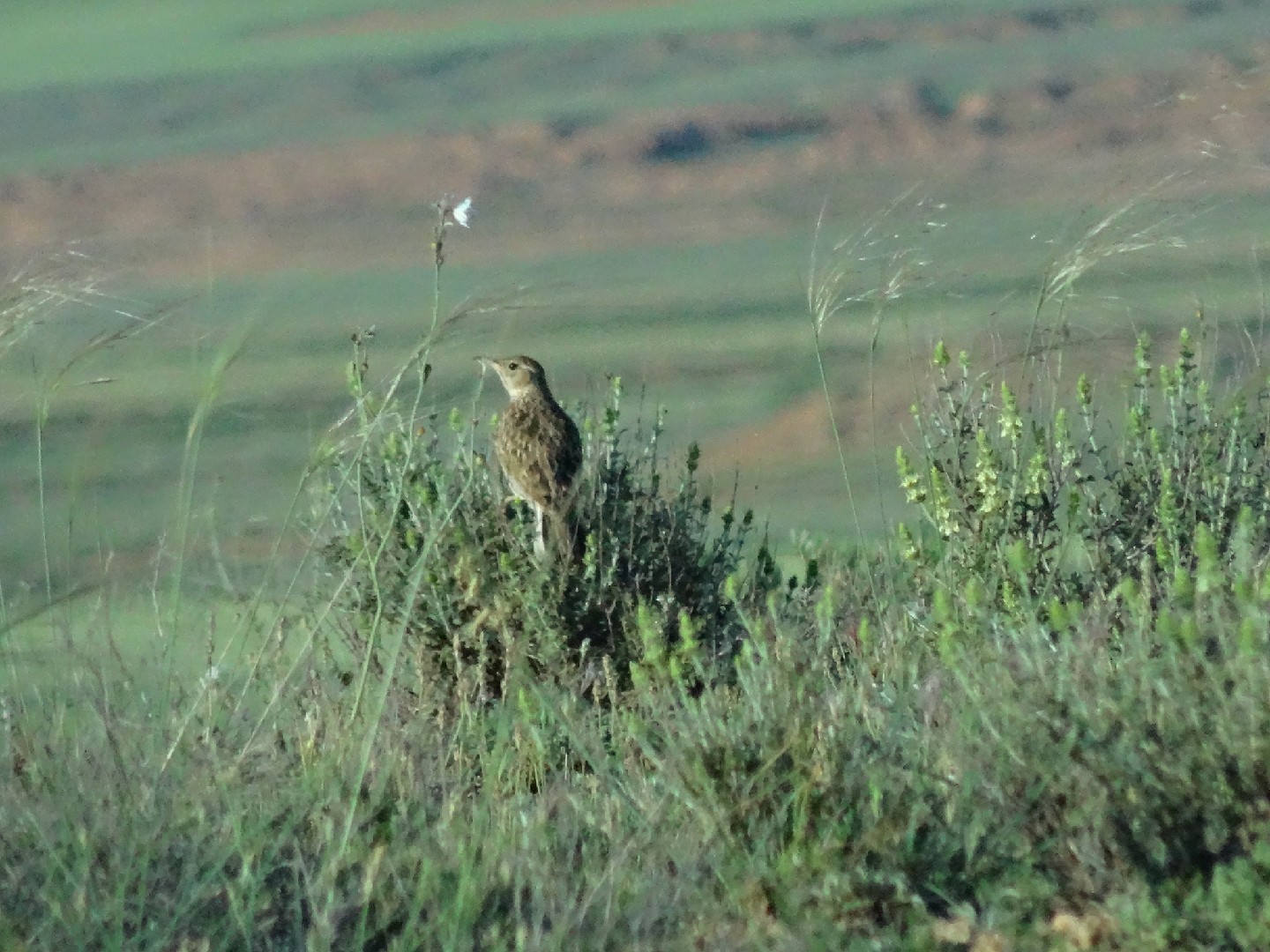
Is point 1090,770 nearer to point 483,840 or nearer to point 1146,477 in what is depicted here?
point 483,840

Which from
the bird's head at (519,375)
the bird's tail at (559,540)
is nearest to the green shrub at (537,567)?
the bird's tail at (559,540)

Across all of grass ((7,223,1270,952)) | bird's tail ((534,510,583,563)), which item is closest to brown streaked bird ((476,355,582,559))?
bird's tail ((534,510,583,563))

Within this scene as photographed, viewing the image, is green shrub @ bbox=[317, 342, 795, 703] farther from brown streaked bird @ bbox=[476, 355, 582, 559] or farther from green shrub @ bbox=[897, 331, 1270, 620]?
green shrub @ bbox=[897, 331, 1270, 620]

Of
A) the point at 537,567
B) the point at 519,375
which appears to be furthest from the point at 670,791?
the point at 519,375

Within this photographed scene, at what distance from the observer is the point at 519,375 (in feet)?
23.1

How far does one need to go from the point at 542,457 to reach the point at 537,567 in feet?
2.72

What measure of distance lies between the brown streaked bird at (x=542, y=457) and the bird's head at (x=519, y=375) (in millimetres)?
61

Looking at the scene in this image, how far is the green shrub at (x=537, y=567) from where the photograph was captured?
5.27m

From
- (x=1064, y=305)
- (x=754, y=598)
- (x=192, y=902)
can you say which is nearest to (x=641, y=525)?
(x=754, y=598)

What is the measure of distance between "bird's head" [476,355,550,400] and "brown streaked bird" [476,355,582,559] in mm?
61

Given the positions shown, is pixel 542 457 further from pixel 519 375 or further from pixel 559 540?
pixel 519 375

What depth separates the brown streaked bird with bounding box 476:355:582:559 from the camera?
18.2 feet

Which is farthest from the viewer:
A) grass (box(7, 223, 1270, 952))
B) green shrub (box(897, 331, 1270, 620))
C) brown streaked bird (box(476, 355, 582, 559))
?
brown streaked bird (box(476, 355, 582, 559))

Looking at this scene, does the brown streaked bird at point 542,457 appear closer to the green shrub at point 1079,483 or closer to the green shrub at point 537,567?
the green shrub at point 537,567
